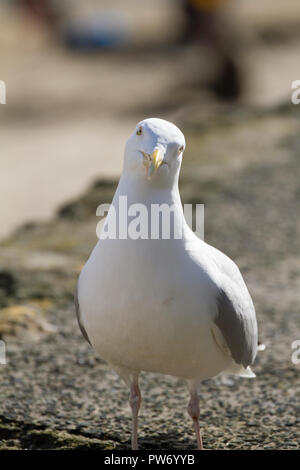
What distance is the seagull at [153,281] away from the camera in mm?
2846

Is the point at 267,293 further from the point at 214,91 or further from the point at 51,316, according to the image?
the point at 214,91

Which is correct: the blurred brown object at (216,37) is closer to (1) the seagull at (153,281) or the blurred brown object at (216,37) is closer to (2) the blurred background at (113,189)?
(2) the blurred background at (113,189)

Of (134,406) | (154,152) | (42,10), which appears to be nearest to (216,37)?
(42,10)

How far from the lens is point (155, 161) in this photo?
2723 millimetres

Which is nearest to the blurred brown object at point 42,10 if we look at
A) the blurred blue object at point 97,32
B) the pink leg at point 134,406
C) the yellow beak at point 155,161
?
the blurred blue object at point 97,32

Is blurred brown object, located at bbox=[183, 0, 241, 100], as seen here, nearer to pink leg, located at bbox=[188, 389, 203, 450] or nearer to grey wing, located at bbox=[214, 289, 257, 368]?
grey wing, located at bbox=[214, 289, 257, 368]

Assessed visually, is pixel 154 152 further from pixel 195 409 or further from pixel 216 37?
pixel 216 37

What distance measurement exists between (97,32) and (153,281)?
1743cm

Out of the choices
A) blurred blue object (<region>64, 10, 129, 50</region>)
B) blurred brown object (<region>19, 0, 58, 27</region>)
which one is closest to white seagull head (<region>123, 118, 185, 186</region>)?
blurred blue object (<region>64, 10, 129, 50</region>)

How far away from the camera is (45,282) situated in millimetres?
4988

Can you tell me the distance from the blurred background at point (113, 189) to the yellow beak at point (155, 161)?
4.24 feet
